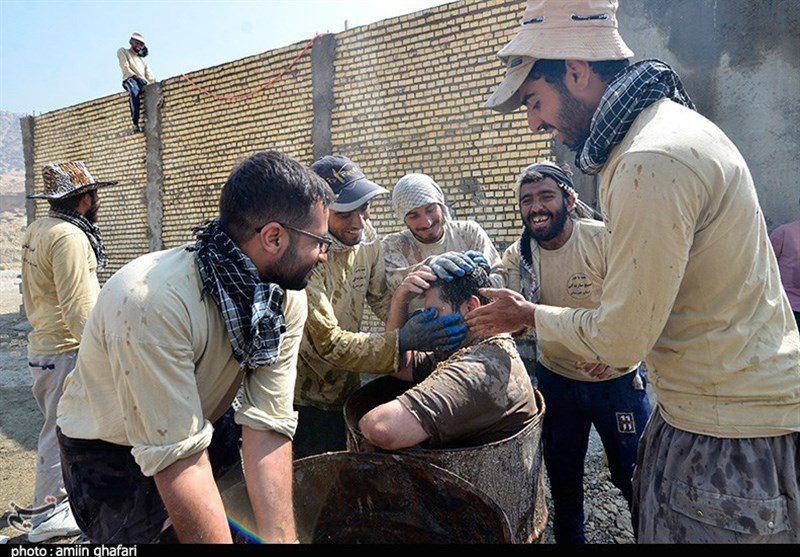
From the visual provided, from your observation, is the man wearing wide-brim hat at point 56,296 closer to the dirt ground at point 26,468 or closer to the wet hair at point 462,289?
the dirt ground at point 26,468

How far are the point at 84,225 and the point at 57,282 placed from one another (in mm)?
488

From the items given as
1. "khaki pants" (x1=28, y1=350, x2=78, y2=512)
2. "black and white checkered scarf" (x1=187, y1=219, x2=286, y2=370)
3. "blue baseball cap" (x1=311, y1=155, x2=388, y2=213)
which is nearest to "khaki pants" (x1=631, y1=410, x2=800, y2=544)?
"black and white checkered scarf" (x1=187, y1=219, x2=286, y2=370)

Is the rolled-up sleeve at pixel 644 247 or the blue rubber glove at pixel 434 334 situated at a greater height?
the rolled-up sleeve at pixel 644 247

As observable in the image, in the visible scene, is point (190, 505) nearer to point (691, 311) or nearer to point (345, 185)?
point (691, 311)

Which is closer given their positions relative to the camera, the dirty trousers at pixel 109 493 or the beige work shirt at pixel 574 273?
the dirty trousers at pixel 109 493

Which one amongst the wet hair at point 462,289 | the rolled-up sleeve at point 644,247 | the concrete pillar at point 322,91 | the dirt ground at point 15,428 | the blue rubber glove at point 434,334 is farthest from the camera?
the concrete pillar at point 322,91

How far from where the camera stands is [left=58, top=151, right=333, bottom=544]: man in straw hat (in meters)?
1.29

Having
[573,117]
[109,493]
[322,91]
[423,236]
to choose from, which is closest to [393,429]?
[109,493]

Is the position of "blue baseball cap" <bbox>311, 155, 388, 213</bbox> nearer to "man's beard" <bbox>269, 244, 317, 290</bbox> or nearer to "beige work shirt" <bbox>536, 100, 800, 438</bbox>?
"man's beard" <bbox>269, 244, 317, 290</bbox>

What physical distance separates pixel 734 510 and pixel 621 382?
1289 millimetres

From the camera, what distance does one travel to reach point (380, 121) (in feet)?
23.3

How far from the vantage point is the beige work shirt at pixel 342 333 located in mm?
2459

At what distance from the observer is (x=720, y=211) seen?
4.30 ft

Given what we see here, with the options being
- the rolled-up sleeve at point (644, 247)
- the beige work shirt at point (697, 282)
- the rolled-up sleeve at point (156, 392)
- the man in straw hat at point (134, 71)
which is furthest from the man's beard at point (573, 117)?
the man in straw hat at point (134, 71)
